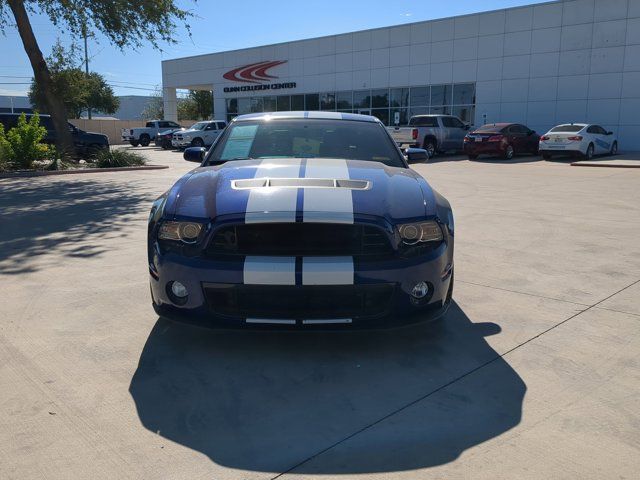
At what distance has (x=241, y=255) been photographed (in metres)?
3.09

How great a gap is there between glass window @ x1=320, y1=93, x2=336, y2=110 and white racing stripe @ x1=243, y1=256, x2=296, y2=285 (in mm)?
31435

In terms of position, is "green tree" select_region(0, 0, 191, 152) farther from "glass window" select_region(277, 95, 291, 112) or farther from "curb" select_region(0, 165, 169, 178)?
"glass window" select_region(277, 95, 291, 112)

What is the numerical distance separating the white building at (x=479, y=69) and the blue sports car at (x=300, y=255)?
24.6 m

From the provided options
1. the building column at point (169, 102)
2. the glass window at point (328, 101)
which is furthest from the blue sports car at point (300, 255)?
→ the building column at point (169, 102)

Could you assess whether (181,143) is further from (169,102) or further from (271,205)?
(271,205)

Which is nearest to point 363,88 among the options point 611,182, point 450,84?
point 450,84

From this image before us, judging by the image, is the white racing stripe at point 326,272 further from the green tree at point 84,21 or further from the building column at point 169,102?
the building column at point 169,102

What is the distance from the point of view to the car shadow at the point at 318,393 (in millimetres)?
2400

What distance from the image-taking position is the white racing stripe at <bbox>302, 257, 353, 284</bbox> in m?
2.97

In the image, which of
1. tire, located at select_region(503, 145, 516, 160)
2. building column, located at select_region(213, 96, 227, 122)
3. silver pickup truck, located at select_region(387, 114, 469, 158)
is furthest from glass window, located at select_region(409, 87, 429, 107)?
building column, located at select_region(213, 96, 227, 122)

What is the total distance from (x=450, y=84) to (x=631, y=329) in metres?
26.7

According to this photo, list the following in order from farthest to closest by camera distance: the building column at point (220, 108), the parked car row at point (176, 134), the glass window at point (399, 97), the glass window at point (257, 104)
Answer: the building column at point (220, 108)
the glass window at point (257, 104)
the glass window at point (399, 97)
the parked car row at point (176, 134)

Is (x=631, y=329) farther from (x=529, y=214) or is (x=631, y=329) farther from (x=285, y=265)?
(x=529, y=214)

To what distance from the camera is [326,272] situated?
2.97 m
